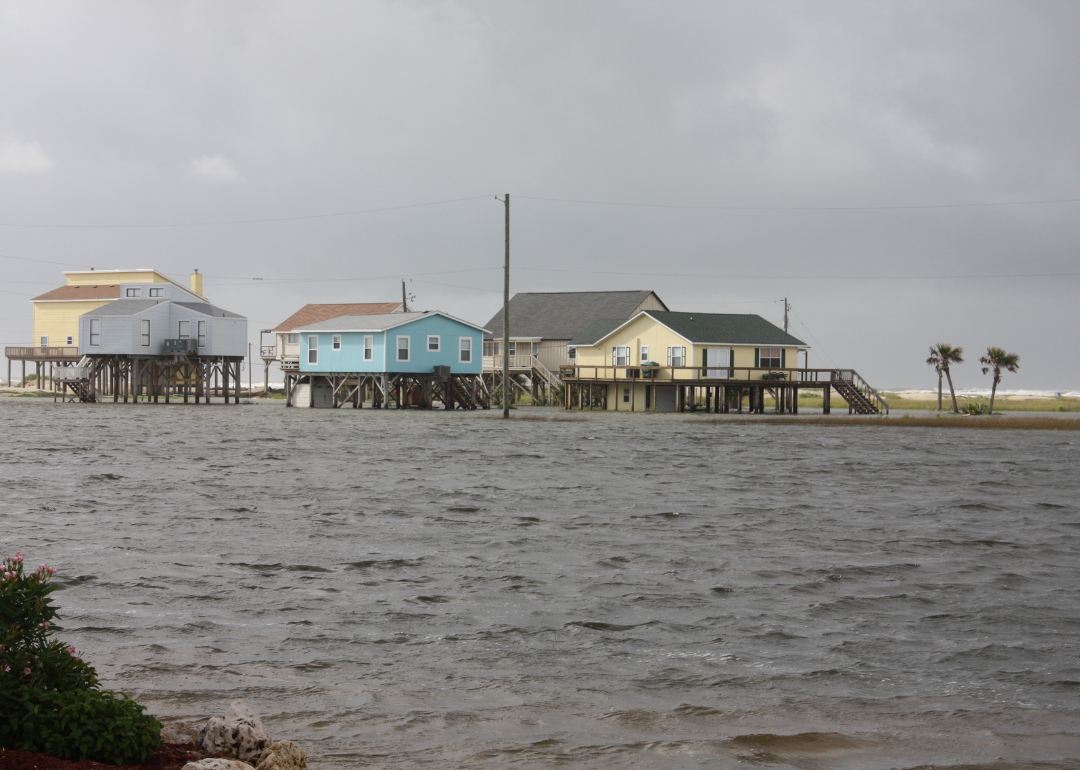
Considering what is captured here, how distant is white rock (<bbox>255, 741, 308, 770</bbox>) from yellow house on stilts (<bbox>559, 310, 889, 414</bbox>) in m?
54.1

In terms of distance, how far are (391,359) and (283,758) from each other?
58342 mm

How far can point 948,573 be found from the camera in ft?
43.4

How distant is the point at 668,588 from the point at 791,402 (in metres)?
55.4

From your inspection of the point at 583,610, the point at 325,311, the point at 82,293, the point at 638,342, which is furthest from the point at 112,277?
the point at 583,610

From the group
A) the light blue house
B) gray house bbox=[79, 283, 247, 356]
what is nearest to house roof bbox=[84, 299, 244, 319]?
gray house bbox=[79, 283, 247, 356]

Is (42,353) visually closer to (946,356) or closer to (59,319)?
(59,319)

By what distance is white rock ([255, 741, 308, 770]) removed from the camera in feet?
18.5

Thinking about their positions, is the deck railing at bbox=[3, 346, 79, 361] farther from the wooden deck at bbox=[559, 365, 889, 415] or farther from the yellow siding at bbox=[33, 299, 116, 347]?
the wooden deck at bbox=[559, 365, 889, 415]

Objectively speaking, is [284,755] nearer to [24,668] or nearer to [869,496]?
[24,668]

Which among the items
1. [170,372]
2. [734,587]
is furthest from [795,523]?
[170,372]

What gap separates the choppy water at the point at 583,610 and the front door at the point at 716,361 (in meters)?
37.4

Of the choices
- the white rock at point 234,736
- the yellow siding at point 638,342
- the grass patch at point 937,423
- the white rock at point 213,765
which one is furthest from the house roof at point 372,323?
the white rock at point 213,765

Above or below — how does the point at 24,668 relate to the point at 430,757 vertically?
above

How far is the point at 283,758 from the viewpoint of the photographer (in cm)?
571
